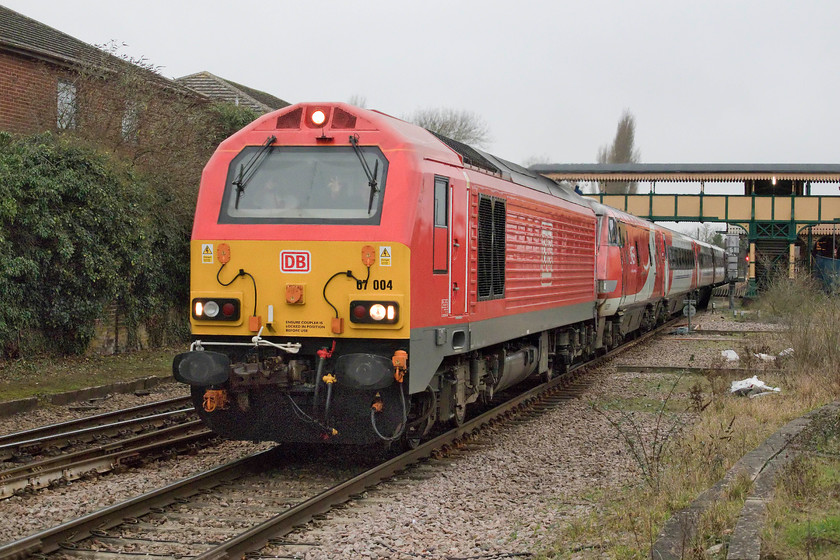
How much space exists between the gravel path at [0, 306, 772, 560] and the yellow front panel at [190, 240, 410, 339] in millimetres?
1410

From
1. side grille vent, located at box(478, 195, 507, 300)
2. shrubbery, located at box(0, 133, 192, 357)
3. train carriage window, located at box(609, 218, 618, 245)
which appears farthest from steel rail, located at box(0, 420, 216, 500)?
train carriage window, located at box(609, 218, 618, 245)

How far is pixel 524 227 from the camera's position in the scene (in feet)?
36.7

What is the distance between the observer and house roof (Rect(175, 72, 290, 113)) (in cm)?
A: 3189

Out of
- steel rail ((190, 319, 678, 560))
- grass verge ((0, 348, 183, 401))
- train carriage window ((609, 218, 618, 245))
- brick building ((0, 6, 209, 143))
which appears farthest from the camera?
brick building ((0, 6, 209, 143))

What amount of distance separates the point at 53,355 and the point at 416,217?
1014 centimetres

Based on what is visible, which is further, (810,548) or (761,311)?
(761,311)

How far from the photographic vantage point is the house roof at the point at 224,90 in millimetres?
31891

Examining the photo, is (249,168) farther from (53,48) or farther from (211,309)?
(53,48)

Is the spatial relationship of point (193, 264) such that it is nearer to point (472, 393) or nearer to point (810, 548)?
point (472, 393)

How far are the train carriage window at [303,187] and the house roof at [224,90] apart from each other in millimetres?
22787

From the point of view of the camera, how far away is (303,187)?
8148 millimetres

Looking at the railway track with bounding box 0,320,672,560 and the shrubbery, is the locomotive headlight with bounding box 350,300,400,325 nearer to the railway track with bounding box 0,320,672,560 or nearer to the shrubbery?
the railway track with bounding box 0,320,672,560

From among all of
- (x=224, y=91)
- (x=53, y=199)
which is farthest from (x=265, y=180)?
(x=224, y=91)

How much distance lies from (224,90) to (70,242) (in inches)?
759
